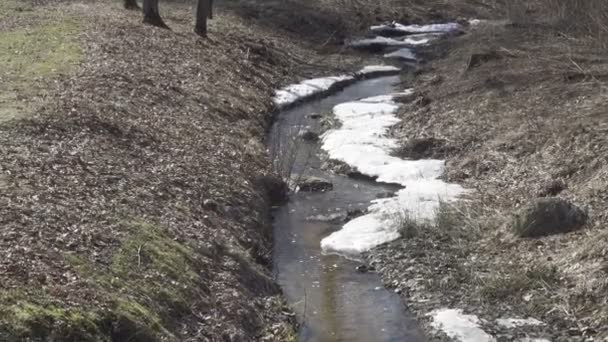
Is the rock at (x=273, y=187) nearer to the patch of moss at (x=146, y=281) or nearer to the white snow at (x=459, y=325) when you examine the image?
the patch of moss at (x=146, y=281)

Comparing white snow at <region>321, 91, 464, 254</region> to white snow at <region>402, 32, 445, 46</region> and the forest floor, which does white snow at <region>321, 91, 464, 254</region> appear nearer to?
the forest floor

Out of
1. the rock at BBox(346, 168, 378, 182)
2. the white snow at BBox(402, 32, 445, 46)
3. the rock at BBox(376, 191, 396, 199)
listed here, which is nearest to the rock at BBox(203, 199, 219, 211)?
the rock at BBox(376, 191, 396, 199)

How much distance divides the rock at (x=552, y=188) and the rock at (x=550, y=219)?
172cm

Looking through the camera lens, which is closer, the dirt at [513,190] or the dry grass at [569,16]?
the dirt at [513,190]

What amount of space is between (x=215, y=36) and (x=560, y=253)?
21.1 metres

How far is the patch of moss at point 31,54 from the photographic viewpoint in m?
16.3

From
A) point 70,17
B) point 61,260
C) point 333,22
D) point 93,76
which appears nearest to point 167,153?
point 93,76

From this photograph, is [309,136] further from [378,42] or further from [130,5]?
[378,42]

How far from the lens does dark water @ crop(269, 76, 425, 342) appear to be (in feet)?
36.7

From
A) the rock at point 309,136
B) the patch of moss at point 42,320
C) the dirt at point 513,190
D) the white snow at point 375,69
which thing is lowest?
the white snow at point 375,69

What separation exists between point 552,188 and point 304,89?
589 inches

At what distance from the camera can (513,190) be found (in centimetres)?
1556

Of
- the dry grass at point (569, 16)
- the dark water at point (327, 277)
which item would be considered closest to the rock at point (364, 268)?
the dark water at point (327, 277)

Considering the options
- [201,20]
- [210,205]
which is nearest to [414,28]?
[201,20]
